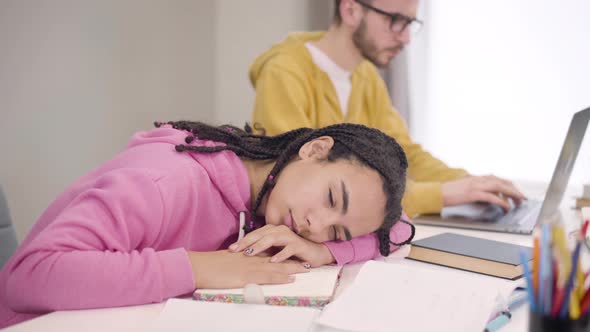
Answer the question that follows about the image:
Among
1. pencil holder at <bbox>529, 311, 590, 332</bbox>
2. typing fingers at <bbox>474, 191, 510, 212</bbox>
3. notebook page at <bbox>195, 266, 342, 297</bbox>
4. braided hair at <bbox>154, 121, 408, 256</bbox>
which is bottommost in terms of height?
typing fingers at <bbox>474, 191, 510, 212</bbox>

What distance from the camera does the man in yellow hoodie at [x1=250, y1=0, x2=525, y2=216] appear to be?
1.65 metres

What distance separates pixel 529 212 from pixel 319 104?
691 mm

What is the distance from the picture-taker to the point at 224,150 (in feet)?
3.30

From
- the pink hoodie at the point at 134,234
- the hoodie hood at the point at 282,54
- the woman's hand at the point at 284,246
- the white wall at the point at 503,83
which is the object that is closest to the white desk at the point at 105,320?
the pink hoodie at the point at 134,234

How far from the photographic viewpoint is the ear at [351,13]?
181cm

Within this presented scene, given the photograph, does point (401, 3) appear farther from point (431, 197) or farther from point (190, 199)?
point (190, 199)

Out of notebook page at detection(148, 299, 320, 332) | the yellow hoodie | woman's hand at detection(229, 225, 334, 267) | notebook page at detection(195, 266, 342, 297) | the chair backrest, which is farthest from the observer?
the yellow hoodie

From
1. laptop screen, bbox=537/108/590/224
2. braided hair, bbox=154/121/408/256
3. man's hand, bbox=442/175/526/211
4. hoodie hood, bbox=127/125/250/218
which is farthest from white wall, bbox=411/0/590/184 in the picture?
hoodie hood, bbox=127/125/250/218

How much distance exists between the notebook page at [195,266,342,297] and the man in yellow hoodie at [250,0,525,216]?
0.77m

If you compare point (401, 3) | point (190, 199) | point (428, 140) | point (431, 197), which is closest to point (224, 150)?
point (190, 199)

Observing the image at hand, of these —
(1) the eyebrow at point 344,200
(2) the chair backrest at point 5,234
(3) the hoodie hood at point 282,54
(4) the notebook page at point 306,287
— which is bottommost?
(2) the chair backrest at point 5,234

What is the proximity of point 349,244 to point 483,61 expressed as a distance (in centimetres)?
181

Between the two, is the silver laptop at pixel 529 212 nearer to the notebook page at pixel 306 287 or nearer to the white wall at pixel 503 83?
the notebook page at pixel 306 287

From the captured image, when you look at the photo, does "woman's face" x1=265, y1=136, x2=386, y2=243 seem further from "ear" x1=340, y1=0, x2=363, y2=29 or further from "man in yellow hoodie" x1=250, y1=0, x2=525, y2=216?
"ear" x1=340, y1=0, x2=363, y2=29
